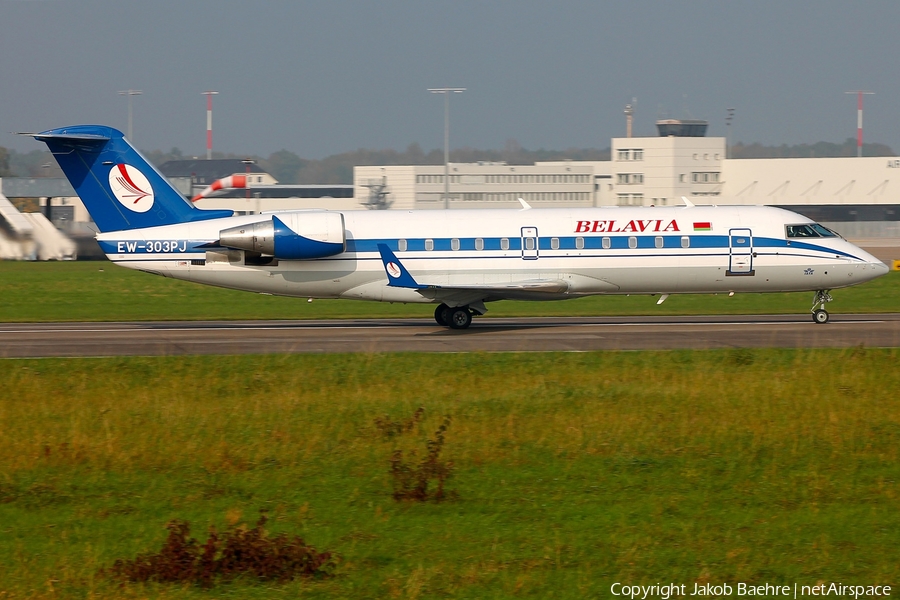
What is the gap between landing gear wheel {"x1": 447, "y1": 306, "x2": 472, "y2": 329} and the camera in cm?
2728

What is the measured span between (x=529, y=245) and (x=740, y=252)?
19.0ft

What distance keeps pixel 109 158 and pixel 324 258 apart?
6454 mm

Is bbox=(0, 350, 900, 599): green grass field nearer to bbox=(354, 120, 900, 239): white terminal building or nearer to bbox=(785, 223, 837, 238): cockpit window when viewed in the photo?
bbox=(785, 223, 837, 238): cockpit window

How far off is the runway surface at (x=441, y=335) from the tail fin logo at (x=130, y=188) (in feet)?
11.6

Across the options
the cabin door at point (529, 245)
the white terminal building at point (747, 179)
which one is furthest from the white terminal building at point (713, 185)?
the cabin door at point (529, 245)

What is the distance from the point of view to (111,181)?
26.9m

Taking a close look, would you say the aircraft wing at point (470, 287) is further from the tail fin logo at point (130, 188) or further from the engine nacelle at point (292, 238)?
the tail fin logo at point (130, 188)

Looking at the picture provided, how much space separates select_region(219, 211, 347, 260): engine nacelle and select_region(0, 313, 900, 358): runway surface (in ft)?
7.39

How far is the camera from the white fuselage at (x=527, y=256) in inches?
1049

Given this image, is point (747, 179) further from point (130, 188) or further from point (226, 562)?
point (226, 562)

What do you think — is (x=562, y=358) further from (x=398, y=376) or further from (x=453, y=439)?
(x=453, y=439)

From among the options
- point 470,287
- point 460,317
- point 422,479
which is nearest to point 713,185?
point 460,317

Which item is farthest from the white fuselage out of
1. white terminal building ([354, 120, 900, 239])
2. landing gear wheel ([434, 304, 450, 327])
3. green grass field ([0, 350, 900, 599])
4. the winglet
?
white terminal building ([354, 120, 900, 239])

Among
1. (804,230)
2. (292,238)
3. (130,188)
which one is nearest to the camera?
(292,238)
